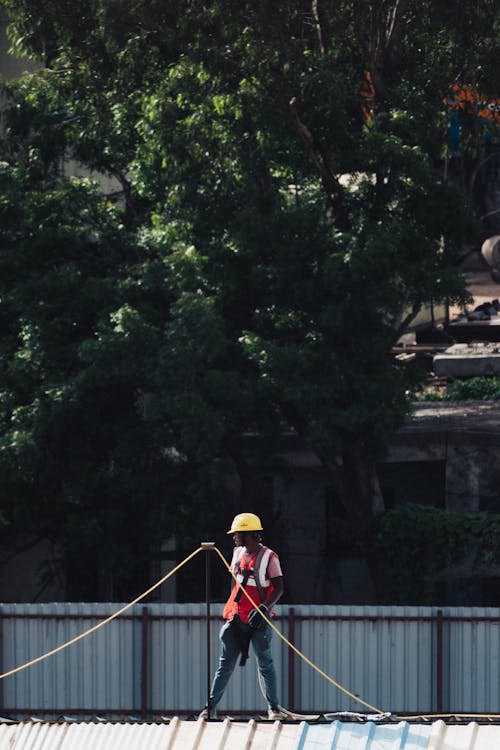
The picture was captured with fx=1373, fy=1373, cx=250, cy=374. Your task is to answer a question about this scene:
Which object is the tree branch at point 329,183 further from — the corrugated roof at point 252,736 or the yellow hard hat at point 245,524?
the corrugated roof at point 252,736

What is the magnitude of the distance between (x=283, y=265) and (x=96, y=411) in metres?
3.59

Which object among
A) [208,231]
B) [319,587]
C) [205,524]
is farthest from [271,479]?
[208,231]

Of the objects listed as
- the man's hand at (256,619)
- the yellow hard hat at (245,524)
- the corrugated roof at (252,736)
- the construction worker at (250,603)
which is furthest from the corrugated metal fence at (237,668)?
the corrugated roof at (252,736)

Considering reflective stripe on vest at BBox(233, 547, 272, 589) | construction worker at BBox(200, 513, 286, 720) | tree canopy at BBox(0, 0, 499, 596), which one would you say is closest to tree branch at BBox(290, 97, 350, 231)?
tree canopy at BBox(0, 0, 499, 596)

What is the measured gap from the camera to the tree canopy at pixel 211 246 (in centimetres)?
1944

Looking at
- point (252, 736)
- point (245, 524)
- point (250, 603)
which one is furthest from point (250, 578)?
point (252, 736)

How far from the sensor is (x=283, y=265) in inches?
780

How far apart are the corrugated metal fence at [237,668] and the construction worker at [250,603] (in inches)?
170

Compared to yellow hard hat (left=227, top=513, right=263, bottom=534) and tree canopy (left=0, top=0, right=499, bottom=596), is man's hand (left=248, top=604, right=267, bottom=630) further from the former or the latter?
tree canopy (left=0, top=0, right=499, bottom=596)

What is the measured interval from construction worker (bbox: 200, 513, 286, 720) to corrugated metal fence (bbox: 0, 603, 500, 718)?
14.2 feet

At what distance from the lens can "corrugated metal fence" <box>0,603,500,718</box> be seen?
17.3 metres

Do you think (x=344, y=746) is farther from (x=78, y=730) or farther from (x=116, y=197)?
(x=116, y=197)

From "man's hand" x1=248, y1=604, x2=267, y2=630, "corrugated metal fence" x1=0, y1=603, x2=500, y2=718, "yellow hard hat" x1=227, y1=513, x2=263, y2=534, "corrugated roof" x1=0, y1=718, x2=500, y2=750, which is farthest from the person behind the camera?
"corrugated metal fence" x1=0, y1=603, x2=500, y2=718

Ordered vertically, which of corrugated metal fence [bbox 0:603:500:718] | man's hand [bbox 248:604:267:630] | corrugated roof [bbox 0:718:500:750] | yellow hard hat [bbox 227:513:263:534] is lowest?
corrugated metal fence [bbox 0:603:500:718]
